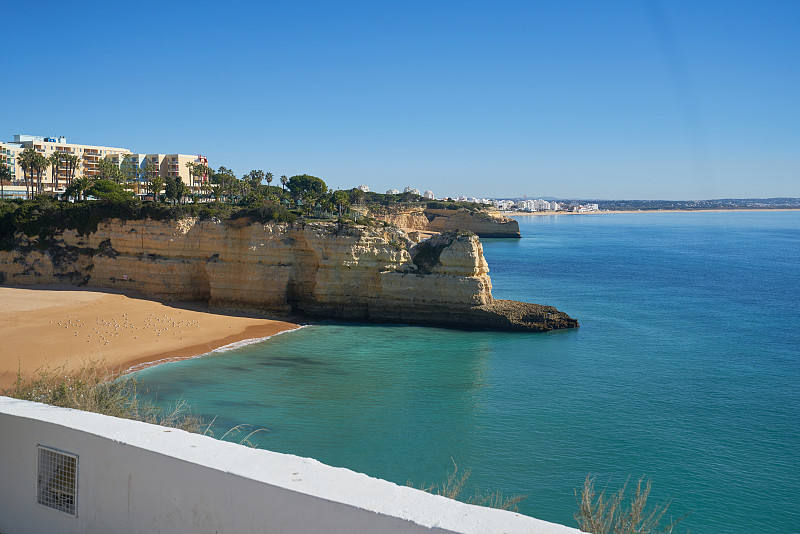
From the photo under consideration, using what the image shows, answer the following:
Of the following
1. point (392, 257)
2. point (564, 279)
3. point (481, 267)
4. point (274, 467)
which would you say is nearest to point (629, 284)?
point (564, 279)

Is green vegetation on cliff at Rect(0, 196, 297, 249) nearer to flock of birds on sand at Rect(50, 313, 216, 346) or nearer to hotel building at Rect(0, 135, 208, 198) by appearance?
flock of birds on sand at Rect(50, 313, 216, 346)

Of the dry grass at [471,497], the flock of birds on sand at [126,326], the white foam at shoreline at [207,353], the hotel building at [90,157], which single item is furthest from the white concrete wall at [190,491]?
the hotel building at [90,157]

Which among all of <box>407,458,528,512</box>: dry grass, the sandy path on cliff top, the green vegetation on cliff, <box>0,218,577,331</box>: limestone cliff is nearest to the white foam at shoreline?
the sandy path on cliff top

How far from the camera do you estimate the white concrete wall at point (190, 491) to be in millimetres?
5148

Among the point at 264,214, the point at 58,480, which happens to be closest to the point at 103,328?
the point at 264,214

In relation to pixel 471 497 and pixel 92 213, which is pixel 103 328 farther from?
pixel 471 497

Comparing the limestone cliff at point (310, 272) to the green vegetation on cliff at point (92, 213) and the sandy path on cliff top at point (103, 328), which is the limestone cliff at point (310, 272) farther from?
the sandy path on cliff top at point (103, 328)

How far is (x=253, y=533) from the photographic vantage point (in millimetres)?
5613

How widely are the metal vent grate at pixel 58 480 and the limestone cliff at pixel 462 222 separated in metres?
100

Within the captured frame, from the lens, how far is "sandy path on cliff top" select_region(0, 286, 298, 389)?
26641mm

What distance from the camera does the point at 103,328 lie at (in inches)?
1223

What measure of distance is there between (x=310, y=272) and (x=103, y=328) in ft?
38.1

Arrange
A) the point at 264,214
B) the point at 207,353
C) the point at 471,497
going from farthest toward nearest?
the point at 264,214
the point at 207,353
the point at 471,497

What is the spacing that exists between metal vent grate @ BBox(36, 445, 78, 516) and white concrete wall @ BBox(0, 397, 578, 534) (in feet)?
0.25
